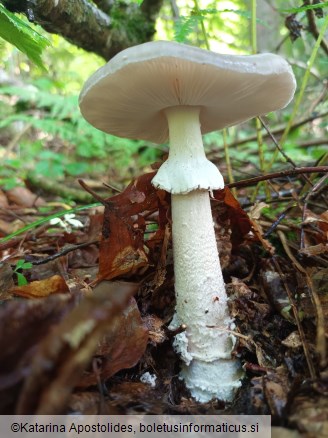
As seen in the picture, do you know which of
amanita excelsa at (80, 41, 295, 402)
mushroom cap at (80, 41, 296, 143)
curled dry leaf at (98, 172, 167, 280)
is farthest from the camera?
curled dry leaf at (98, 172, 167, 280)

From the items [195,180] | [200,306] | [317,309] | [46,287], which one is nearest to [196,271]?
[200,306]

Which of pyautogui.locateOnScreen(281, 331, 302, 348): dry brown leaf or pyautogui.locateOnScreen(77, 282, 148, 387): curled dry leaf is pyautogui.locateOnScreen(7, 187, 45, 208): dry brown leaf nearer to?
pyautogui.locateOnScreen(77, 282, 148, 387): curled dry leaf

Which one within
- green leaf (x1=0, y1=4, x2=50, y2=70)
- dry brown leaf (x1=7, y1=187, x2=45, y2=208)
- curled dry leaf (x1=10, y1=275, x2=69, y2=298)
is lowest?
curled dry leaf (x1=10, y1=275, x2=69, y2=298)

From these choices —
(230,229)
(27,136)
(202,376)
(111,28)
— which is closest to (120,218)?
(230,229)

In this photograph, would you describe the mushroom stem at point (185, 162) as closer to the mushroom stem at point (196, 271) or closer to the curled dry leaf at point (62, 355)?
the mushroom stem at point (196, 271)

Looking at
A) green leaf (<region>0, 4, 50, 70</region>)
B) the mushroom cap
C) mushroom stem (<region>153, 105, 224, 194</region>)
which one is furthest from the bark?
mushroom stem (<region>153, 105, 224, 194</region>)

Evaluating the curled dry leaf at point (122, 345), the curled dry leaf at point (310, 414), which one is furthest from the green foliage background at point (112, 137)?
the curled dry leaf at point (310, 414)

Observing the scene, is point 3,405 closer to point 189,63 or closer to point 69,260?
point 189,63
